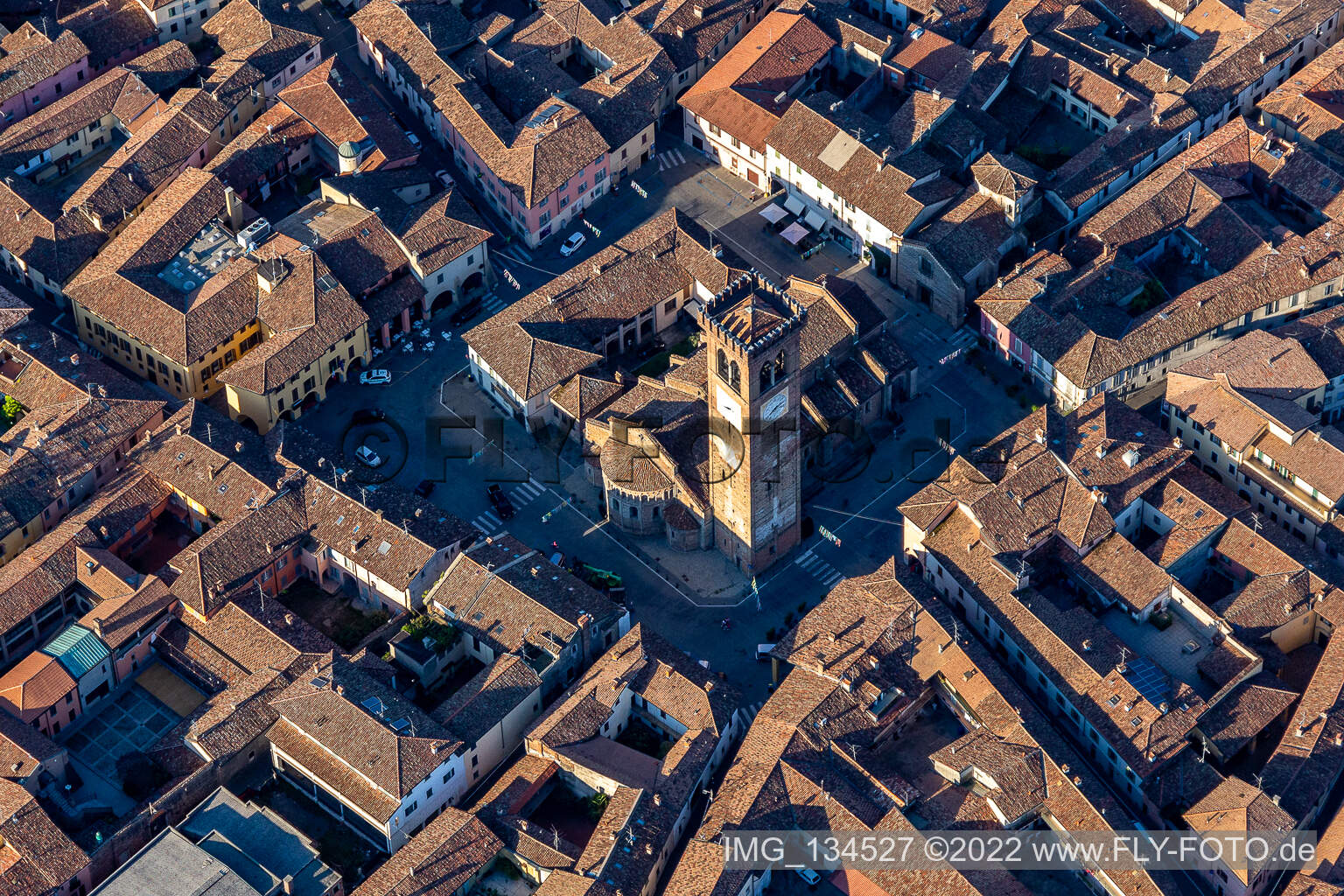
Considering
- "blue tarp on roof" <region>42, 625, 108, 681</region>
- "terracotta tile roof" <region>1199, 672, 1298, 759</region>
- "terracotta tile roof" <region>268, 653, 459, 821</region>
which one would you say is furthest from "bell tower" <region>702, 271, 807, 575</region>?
"blue tarp on roof" <region>42, 625, 108, 681</region>

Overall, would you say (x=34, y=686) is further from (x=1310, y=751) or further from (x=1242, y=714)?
(x=1310, y=751)

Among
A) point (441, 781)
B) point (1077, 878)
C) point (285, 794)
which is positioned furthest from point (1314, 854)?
point (285, 794)

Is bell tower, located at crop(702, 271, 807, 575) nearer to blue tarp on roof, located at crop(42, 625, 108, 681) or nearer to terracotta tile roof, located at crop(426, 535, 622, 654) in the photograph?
terracotta tile roof, located at crop(426, 535, 622, 654)

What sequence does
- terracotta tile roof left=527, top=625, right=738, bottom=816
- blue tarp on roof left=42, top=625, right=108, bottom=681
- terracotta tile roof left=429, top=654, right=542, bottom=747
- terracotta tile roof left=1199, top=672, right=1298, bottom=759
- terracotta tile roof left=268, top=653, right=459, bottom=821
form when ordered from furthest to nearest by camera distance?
blue tarp on roof left=42, top=625, right=108, bottom=681
terracotta tile roof left=429, top=654, right=542, bottom=747
terracotta tile roof left=1199, top=672, right=1298, bottom=759
terracotta tile roof left=527, top=625, right=738, bottom=816
terracotta tile roof left=268, top=653, right=459, bottom=821

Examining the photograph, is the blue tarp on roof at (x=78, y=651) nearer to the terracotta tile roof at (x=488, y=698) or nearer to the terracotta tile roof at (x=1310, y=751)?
the terracotta tile roof at (x=488, y=698)

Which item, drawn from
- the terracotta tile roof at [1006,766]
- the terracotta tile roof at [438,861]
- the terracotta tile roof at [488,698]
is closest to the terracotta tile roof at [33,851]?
the terracotta tile roof at [438,861]

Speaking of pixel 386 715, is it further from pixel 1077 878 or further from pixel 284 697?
pixel 1077 878
